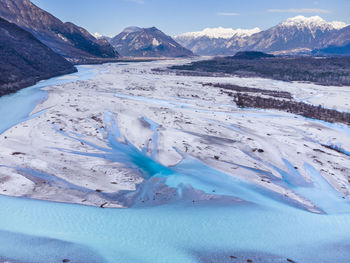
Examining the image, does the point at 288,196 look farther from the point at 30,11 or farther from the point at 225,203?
the point at 30,11

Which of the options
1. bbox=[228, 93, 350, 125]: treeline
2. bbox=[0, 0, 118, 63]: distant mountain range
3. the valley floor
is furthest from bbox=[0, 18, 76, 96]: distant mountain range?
bbox=[0, 0, 118, 63]: distant mountain range

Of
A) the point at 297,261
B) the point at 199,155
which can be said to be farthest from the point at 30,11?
the point at 297,261

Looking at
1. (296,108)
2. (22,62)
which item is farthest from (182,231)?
(22,62)

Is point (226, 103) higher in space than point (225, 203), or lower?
higher

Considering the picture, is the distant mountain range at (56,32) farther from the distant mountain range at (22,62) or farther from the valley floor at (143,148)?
the valley floor at (143,148)

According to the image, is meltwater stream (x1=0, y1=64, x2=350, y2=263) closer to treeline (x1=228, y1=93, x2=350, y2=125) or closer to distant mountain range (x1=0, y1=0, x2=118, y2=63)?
treeline (x1=228, y1=93, x2=350, y2=125)

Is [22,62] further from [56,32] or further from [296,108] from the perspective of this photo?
[56,32]

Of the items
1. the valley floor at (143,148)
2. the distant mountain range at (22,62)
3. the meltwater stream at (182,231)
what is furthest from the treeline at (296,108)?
the distant mountain range at (22,62)
